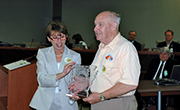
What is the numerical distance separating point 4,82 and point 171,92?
2.38 m

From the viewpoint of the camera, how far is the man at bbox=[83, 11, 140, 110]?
1.50 meters

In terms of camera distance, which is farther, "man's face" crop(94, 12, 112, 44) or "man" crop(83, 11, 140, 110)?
"man's face" crop(94, 12, 112, 44)

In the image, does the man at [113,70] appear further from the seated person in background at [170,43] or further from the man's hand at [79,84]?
the seated person in background at [170,43]

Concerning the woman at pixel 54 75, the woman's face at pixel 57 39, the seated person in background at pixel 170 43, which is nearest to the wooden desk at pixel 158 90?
the woman at pixel 54 75

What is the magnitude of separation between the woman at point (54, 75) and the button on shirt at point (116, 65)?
298mm

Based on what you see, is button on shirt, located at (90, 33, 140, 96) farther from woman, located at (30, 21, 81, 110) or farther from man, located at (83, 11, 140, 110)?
woman, located at (30, 21, 81, 110)

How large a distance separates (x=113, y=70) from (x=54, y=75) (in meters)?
0.54

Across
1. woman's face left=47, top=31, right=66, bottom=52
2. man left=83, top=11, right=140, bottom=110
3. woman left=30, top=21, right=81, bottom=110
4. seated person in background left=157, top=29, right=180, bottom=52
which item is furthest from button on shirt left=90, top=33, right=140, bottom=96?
seated person in background left=157, top=29, right=180, bottom=52

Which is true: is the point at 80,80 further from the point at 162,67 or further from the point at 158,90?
the point at 162,67

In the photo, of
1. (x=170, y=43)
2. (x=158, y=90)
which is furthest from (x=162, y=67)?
(x=170, y=43)

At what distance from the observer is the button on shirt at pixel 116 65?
1.50 metres

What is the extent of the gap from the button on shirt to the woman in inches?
11.7

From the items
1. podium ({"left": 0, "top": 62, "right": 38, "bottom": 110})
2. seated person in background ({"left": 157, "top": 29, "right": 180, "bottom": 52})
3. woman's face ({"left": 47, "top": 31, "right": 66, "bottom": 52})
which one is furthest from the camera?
seated person in background ({"left": 157, "top": 29, "right": 180, "bottom": 52})

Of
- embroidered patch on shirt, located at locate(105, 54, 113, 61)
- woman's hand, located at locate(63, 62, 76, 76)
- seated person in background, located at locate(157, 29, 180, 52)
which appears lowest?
woman's hand, located at locate(63, 62, 76, 76)
